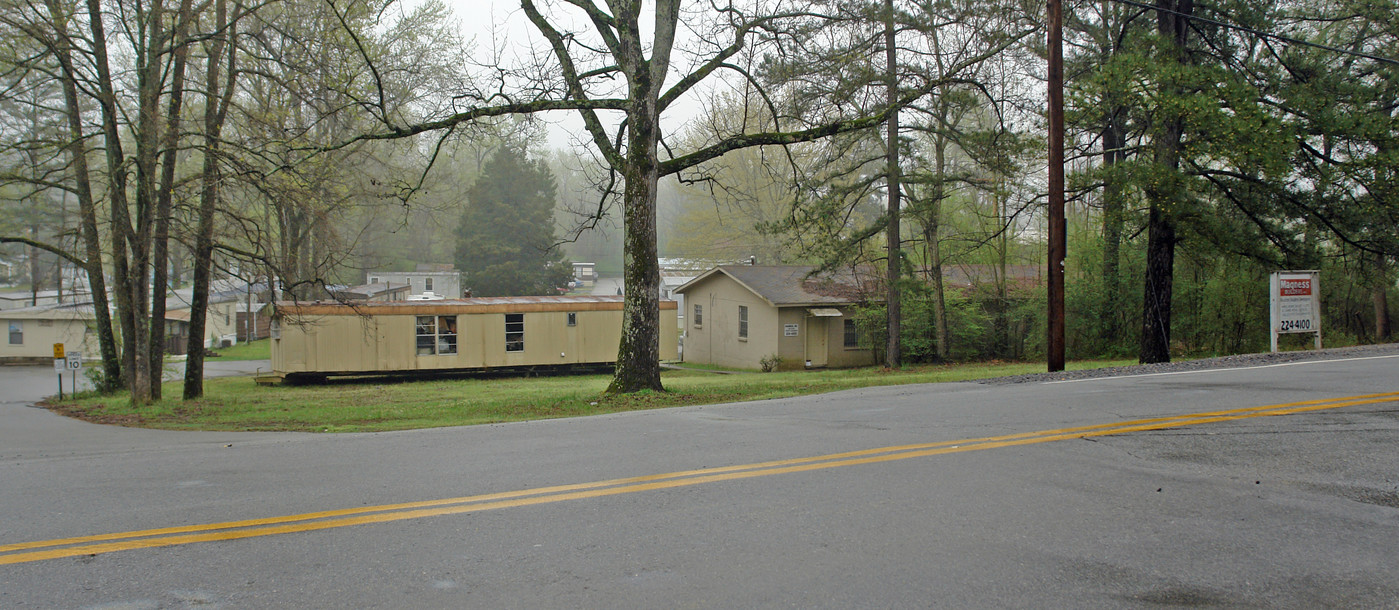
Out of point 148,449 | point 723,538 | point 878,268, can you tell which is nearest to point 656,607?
point 723,538

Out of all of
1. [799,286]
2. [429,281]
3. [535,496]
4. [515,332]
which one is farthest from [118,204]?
[429,281]

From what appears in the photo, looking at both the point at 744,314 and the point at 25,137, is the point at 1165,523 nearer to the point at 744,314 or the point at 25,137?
the point at 25,137

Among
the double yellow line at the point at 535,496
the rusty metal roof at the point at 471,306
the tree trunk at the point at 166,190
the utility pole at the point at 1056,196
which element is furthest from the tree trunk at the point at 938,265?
the tree trunk at the point at 166,190

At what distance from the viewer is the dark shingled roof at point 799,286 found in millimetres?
28906

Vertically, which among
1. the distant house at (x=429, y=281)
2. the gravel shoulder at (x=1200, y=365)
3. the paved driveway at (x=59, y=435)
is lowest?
the paved driveway at (x=59, y=435)

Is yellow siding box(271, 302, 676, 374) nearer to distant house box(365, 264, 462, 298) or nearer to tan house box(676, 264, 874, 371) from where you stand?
tan house box(676, 264, 874, 371)

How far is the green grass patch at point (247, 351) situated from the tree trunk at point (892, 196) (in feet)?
94.8

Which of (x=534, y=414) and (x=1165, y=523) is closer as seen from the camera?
(x=1165, y=523)

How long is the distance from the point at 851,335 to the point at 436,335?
1421 cm

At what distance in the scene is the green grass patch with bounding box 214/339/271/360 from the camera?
39.5 m

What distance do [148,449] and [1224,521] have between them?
9632 millimetres

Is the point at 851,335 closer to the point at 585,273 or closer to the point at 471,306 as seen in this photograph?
the point at 471,306

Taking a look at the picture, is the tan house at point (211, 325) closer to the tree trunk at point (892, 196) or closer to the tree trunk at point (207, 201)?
the tree trunk at point (207, 201)

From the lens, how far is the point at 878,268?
27469mm
